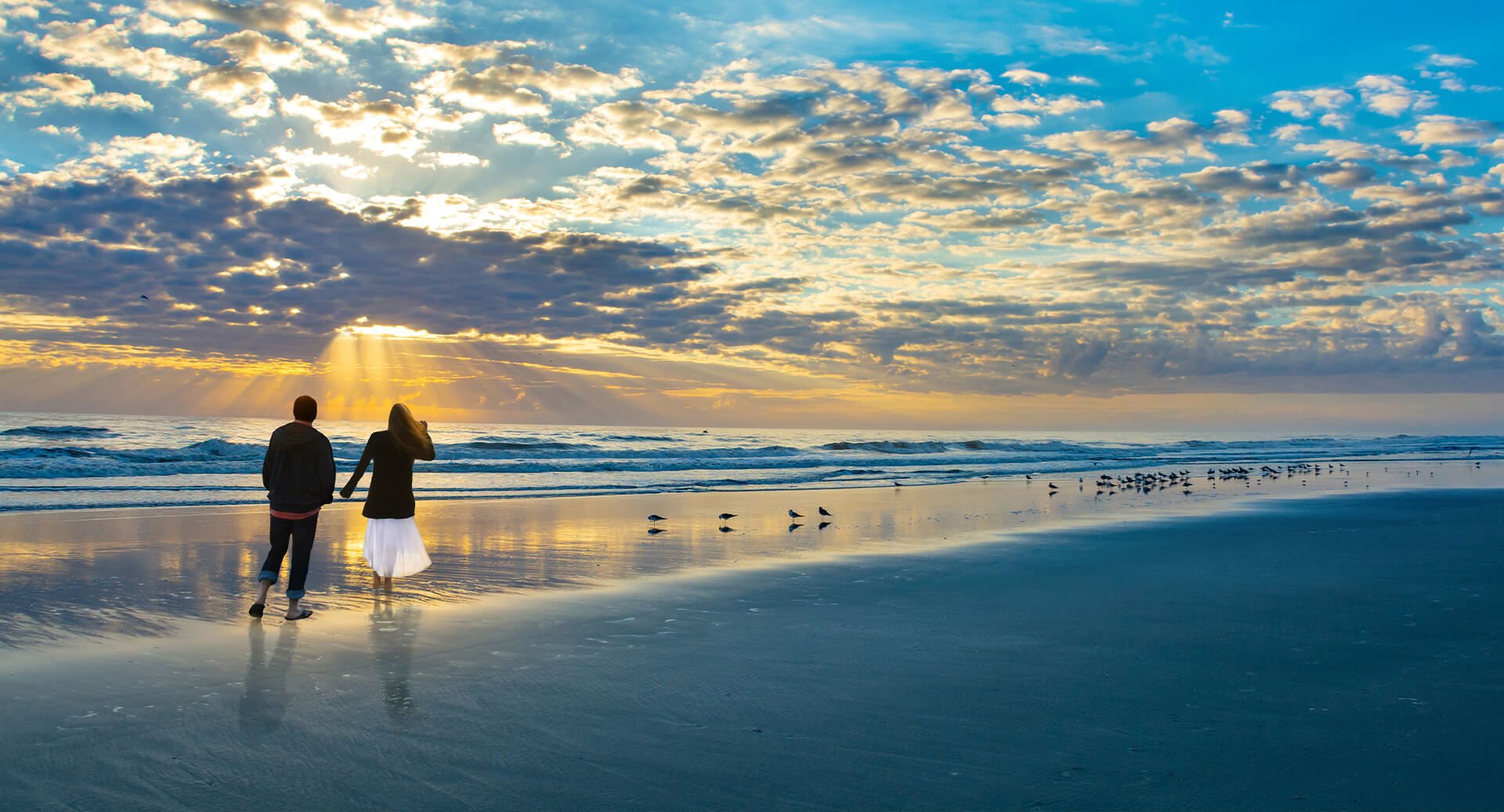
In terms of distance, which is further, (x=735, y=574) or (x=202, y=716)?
(x=735, y=574)

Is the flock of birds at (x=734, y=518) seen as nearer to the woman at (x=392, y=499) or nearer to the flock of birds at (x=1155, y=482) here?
the flock of birds at (x=1155, y=482)

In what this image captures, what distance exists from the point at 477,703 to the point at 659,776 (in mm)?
1564

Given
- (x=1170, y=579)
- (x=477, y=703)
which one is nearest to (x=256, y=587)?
(x=477, y=703)

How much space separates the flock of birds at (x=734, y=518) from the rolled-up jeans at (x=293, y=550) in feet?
21.8

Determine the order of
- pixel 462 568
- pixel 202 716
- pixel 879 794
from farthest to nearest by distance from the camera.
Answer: pixel 462 568, pixel 202 716, pixel 879 794

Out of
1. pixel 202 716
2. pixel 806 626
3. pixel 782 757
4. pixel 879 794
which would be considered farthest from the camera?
pixel 806 626

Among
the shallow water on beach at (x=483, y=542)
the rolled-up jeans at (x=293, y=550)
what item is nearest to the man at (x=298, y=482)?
the rolled-up jeans at (x=293, y=550)

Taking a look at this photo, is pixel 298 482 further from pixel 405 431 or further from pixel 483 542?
pixel 483 542

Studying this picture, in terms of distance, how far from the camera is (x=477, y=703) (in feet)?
16.1

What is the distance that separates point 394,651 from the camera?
6.17 metres

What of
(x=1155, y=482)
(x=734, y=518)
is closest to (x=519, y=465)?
(x=734, y=518)

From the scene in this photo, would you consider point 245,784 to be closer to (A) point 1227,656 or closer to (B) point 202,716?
(B) point 202,716

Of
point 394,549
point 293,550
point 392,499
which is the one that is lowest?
point 394,549

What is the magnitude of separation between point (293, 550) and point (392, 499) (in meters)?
1.35
